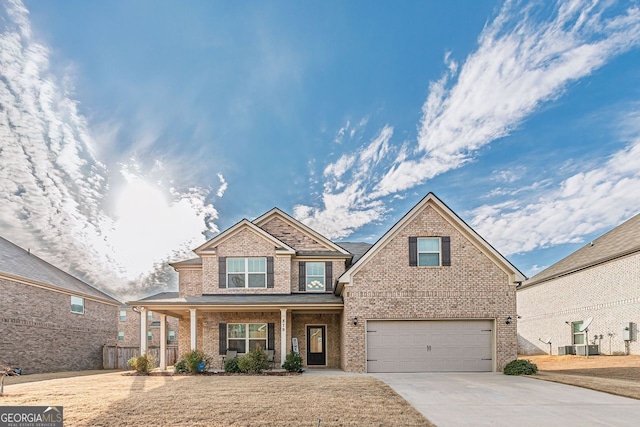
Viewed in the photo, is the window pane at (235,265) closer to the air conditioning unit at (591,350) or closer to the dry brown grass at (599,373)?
the dry brown grass at (599,373)

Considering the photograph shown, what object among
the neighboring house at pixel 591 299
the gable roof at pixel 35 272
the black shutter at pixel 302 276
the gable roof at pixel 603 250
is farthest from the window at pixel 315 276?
the gable roof at pixel 603 250

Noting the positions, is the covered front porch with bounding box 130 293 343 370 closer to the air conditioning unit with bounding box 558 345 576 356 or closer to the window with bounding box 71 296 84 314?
the window with bounding box 71 296 84 314

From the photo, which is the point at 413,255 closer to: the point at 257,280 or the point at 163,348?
the point at 257,280

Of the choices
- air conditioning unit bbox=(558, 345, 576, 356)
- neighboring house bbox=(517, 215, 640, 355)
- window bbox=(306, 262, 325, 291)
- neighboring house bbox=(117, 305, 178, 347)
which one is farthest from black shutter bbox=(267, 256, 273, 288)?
neighboring house bbox=(117, 305, 178, 347)

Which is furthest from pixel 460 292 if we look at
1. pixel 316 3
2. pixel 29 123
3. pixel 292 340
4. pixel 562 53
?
pixel 29 123

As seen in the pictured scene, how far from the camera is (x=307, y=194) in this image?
25.4 meters

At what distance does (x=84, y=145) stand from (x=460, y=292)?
624 inches

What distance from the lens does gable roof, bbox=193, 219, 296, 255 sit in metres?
21.5

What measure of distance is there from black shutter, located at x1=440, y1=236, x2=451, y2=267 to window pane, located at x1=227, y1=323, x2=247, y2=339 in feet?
29.9

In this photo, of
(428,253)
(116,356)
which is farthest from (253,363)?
(116,356)

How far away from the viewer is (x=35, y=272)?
2327 centimetres

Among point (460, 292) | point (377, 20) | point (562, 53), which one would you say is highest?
point (377, 20)

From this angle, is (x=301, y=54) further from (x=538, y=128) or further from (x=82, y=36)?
(x=538, y=128)

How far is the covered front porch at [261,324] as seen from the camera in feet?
63.0
